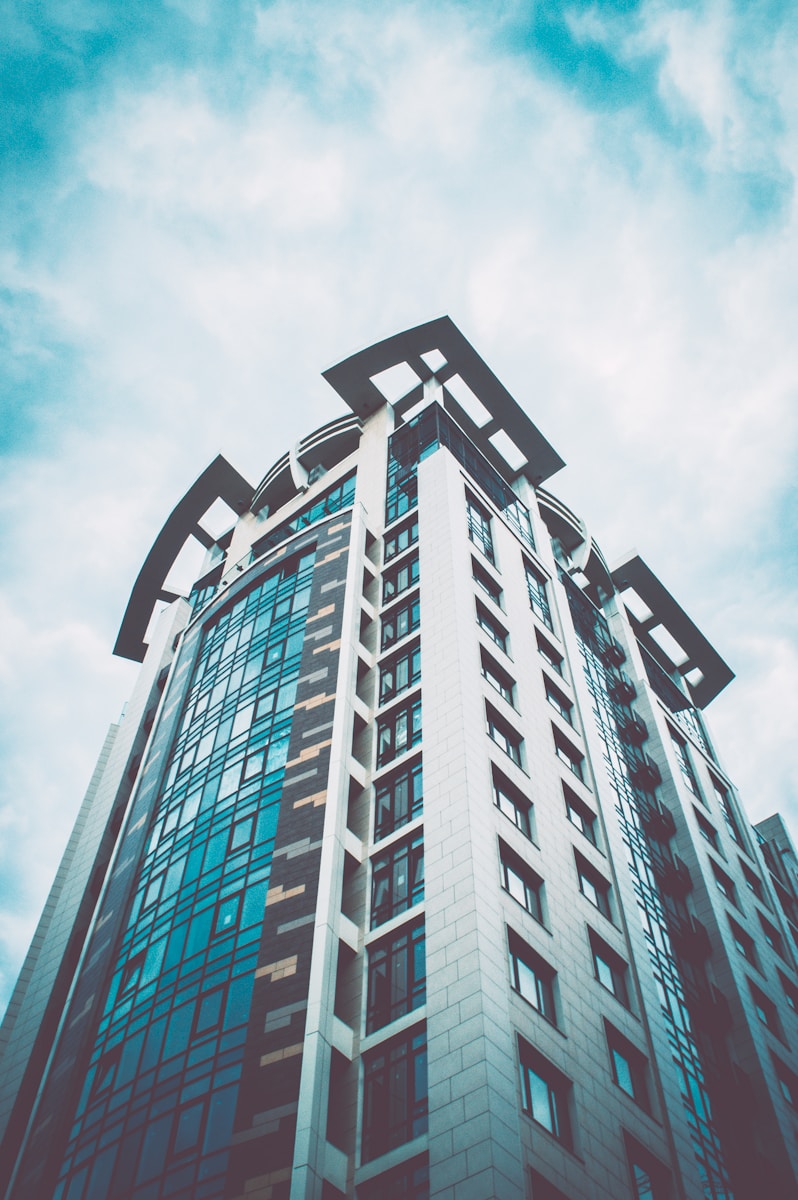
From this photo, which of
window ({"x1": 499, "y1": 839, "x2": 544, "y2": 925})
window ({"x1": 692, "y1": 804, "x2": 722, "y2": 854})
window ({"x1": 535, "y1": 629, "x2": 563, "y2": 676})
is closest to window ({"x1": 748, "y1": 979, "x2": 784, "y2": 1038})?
window ({"x1": 692, "y1": 804, "x2": 722, "y2": 854})

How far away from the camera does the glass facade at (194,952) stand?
2477 cm

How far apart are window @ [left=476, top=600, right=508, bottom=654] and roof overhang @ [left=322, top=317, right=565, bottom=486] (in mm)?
20425

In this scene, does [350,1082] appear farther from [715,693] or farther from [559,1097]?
[715,693]

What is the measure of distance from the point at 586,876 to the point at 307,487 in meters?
33.1

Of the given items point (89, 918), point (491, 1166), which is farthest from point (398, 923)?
point (89, 918)

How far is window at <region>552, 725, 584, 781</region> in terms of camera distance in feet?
129

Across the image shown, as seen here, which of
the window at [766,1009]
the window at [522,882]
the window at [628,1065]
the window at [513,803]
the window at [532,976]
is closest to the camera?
the window at [532,976]

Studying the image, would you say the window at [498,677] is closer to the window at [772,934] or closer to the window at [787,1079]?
the window at [787,1079]

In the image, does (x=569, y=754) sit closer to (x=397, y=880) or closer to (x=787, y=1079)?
(x=397, y=880)

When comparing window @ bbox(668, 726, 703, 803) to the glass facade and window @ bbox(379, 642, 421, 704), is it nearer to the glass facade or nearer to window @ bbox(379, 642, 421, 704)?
window @ bbox(379, 642, 421, 704)

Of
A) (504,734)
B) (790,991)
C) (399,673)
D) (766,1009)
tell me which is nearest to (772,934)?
(790,991)

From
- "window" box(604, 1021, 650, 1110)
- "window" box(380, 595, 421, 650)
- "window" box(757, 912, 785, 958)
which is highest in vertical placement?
"window" box(380, 595, 421, 650)

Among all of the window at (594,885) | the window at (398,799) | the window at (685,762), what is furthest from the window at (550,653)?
the window at (398,799)

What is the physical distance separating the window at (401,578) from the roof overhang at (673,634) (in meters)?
26.8
